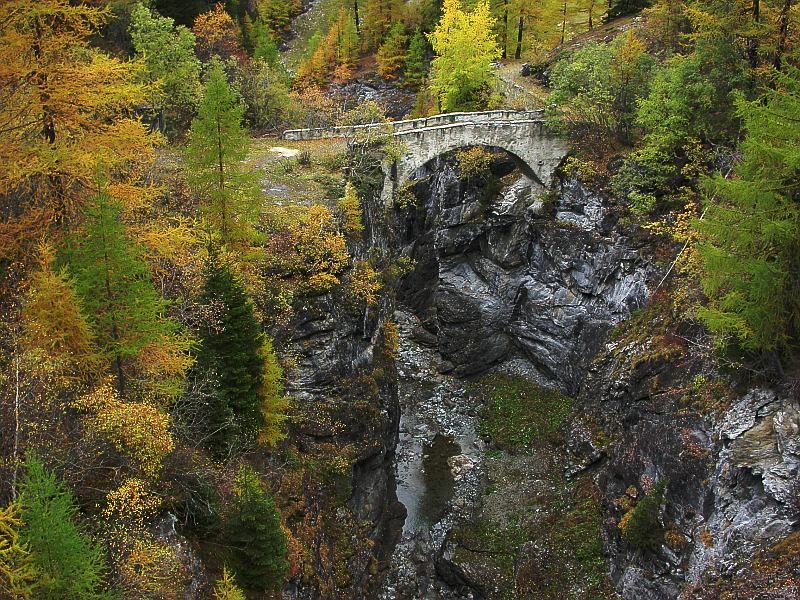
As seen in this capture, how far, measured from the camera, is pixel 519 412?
36500 millimetres

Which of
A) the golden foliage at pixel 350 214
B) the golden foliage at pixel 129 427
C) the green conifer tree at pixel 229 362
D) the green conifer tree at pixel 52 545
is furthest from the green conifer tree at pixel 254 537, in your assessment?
the golden foliage at pixel 350 214

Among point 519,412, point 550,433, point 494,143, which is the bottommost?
point 519,412

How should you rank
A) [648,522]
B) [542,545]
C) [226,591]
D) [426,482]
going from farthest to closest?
[426,482]
[542,545]
[648,522]
[226,591]

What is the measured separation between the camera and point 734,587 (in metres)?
16.8

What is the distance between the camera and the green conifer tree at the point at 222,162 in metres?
21.3

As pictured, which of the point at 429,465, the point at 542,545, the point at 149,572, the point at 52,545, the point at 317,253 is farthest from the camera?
the point at 429,465

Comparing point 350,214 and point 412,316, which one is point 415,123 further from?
point 412,316

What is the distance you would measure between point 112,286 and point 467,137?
91.7 ft

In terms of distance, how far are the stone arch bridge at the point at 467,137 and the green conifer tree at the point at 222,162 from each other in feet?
49.7

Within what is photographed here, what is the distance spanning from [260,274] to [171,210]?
4.52 meters

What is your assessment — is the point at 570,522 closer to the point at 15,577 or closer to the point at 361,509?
the point at 361,509

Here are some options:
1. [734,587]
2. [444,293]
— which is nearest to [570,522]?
[734,587]

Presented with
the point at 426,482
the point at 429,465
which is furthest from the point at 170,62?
the point at 426,482

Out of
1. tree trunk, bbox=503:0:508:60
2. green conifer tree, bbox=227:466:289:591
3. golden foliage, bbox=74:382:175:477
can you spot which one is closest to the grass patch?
green conifer tree, bbox=227:466:289:591
